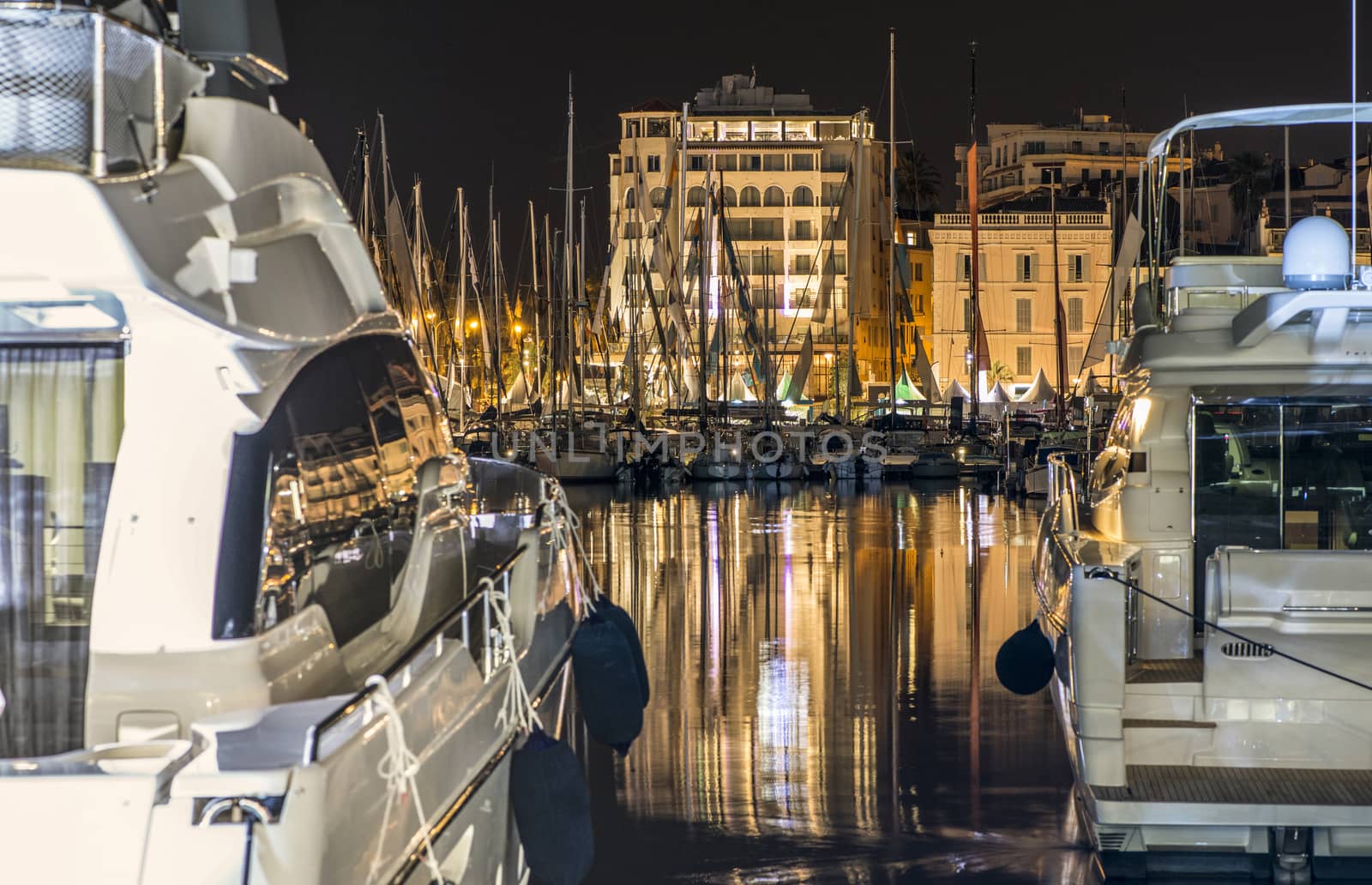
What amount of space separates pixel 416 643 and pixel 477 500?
680 cm

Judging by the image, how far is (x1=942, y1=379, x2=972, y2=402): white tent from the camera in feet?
265

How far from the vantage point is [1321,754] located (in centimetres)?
846

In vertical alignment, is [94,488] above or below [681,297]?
below

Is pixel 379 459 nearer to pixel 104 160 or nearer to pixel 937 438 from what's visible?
pixel 104 160

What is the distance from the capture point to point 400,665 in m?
5.37

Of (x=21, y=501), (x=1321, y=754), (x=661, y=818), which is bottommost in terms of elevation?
(x=661, y=818)

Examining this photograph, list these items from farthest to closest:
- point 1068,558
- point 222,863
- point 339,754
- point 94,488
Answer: point 1068,558 → point 94,488 → point 339,754 → point 222,863

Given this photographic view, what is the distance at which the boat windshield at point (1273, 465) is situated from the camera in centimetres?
1020

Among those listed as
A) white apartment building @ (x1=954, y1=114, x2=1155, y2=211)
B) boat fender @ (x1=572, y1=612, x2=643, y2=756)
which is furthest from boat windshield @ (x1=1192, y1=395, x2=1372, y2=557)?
white apartment building @ (x1=954, y1=114, x2=1155, y2=211)

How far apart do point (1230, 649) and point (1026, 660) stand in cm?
377

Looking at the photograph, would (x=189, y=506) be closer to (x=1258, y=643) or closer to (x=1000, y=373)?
(x=1258, y=643)

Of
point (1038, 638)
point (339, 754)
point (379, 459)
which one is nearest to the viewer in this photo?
point (339, 754)

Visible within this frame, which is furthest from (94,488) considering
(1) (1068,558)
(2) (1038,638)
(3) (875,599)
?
(3) (875,599)

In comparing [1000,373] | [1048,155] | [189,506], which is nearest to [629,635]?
[189,506]
